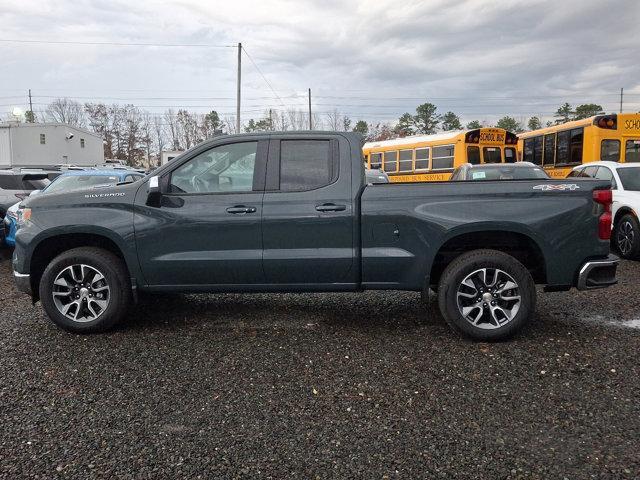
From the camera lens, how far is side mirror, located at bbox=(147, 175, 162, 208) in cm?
452

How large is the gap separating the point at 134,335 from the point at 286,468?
2.60 meters

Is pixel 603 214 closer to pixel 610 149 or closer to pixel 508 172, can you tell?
pixel 508 172

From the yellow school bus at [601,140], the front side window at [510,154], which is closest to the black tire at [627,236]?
the yellow school bus at [601,140]

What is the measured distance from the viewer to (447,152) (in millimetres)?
17203

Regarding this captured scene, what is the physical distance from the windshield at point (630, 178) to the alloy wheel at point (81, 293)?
862 centimetres

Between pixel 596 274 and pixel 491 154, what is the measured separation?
44.4 feet

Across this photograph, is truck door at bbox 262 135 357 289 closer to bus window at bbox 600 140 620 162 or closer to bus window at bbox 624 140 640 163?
bus window at bbox 600 140 620 162

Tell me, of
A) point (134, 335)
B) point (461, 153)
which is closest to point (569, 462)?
point (134, 335)

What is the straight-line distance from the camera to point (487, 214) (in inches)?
170

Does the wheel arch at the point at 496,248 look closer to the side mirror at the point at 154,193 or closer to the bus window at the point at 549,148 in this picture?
the side mirror at the point at 154,193

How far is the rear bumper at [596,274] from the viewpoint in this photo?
4309 millimetres

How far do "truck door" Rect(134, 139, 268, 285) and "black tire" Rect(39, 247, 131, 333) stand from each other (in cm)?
26

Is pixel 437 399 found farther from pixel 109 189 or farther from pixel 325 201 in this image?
pixel 109 189

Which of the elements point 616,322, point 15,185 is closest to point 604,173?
point 616,322
